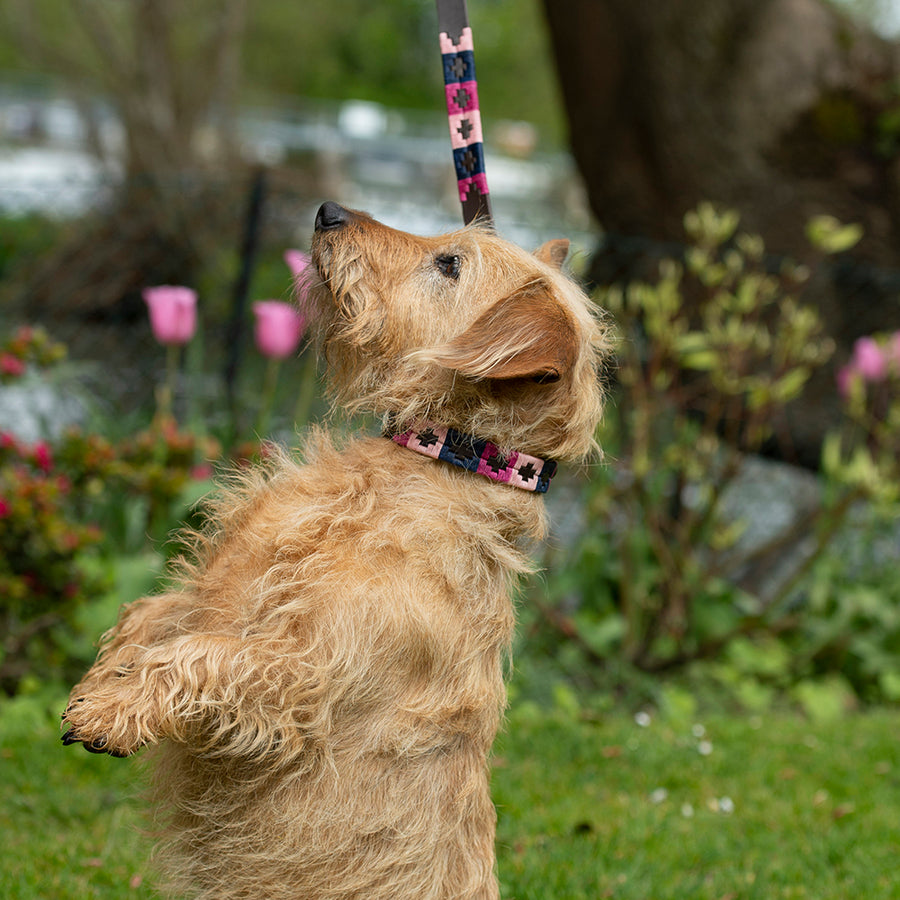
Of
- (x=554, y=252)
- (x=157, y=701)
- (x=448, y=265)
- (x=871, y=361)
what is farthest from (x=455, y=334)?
(x=871, y=361)

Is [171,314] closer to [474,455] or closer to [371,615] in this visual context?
[474,455]

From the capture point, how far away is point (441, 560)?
218 cm

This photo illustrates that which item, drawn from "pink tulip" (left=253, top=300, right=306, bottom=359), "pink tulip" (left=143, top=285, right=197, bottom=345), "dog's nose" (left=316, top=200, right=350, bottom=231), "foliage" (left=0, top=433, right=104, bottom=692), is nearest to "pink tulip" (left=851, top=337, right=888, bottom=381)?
"pink tulip" (left=253, top=300, right=306, bottom=359)

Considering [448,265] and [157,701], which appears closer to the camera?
[157,701]

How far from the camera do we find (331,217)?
2.44 metres

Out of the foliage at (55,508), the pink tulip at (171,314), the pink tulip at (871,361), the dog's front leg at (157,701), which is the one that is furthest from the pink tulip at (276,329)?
the pink tulip at (871,361)

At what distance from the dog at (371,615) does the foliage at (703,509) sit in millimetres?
2732

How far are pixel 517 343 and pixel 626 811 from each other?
2618 mm

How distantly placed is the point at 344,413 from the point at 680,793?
2738 millimetres

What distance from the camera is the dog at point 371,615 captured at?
206 centimetres

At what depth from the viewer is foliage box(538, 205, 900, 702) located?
5.29 m

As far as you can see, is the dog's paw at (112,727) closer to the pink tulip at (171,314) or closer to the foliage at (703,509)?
the pink tulip at (171,314)

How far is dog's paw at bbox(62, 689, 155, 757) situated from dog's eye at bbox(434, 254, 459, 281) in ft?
4.09

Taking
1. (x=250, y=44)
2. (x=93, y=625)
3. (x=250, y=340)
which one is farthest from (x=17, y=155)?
(x=93, y=625)
